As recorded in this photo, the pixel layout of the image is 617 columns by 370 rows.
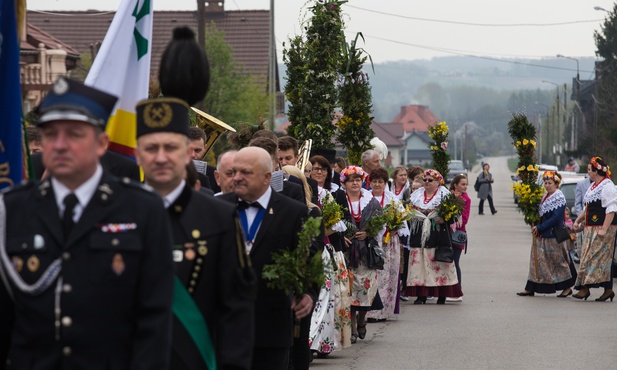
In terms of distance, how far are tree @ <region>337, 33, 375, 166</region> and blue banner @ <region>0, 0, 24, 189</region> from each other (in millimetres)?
11538

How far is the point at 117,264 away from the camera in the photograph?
4691 mm

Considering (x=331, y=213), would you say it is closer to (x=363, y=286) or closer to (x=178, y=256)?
(x=363, y=286)

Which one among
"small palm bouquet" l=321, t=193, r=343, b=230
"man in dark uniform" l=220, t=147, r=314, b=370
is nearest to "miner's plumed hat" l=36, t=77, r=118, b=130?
"man in dark uniform" l=220, t=147, r=314, b=370

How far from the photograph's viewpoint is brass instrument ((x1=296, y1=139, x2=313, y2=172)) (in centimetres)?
1295

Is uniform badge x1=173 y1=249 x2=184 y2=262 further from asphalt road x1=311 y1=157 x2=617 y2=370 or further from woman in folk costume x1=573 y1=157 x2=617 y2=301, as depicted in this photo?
woman in folk costume x1=573 y1=157 x2=617 y2=301

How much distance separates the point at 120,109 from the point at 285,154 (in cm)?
425

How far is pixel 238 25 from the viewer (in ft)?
247

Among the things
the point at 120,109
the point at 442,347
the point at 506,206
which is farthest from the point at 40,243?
the point at 506,206

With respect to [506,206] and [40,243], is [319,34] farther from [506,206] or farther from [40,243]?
[506,206]

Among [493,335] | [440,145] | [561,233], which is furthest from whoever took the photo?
[440,145]

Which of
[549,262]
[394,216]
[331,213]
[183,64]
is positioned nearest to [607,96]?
[549,262]

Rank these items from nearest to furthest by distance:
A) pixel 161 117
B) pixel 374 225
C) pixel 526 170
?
pixel 161 117
pixel 374 225
pixel 526 170

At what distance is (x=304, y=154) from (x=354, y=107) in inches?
141

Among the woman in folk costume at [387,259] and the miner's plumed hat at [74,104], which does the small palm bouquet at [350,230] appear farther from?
the miner's plumed hat at [74,104]
